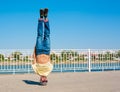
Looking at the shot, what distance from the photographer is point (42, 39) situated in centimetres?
741

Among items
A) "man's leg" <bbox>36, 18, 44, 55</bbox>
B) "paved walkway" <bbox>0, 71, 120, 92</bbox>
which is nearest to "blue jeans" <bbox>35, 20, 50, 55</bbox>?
"man's leg" <bbox>36, 18, 44, 55</bbox>

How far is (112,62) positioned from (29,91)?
7870 millimetres

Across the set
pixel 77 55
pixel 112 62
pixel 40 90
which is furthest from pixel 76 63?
pixel 40 90

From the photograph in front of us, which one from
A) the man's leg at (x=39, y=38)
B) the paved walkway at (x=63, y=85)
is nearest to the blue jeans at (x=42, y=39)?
the man's leg at (x=39, y=38)

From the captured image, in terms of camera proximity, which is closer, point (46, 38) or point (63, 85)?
point (63, 85)

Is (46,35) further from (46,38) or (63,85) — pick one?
(63,85)

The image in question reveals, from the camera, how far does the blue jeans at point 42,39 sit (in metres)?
7.32

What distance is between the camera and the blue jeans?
24.0 ft

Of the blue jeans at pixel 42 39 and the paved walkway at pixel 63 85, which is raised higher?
the blue jeans at pixel 42 39

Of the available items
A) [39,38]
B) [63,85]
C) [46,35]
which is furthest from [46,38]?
[63,85]

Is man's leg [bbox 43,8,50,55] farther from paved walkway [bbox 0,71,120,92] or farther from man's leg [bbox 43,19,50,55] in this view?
paved walkway [bbox 0,71,120,92]

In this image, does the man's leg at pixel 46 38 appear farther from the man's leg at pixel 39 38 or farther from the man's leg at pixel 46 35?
the man's leg at pixel 39 38

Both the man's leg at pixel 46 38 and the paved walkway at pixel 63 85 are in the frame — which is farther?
the man's leg at pixel 46 38

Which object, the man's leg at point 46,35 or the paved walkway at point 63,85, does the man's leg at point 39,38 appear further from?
the paved walkway at point 63,85
